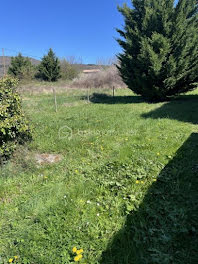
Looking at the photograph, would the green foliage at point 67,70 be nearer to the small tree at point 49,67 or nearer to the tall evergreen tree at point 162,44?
the small tree at point 49,67

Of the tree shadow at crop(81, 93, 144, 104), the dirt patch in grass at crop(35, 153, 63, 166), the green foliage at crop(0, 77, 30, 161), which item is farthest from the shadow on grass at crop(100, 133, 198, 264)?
the tree shadow at crop(81, 93, 144, 104)

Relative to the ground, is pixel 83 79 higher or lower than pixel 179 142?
higher

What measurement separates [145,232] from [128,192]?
1.96 feet

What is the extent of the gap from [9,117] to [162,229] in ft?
8.97

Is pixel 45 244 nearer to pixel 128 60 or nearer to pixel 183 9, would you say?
pixel 128 60

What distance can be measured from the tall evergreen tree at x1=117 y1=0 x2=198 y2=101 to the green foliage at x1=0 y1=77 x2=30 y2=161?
6909 mm

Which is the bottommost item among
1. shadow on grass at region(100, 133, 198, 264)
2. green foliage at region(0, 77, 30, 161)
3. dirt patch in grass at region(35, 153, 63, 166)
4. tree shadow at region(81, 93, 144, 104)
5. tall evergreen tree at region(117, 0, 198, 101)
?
shadow on grass at region(100, 133, 198, 264)

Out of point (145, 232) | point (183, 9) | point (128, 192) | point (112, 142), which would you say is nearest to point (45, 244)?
point (145, 232)

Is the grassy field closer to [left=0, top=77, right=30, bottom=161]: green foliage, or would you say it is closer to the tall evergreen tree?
[left=0, top=77, right=30, bottom=161]: green foliage

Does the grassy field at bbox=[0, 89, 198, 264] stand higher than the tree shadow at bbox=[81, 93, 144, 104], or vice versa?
the tree shadow at bbox=[81, 93, 144, 104]

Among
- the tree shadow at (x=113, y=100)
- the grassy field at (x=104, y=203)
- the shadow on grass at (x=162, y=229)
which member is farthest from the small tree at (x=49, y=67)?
the shadow on grass at (x=162, y=229)

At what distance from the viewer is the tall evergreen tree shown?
8323 mm

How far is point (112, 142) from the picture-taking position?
12.8 ft

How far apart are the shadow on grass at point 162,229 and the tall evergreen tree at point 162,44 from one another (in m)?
7.25
